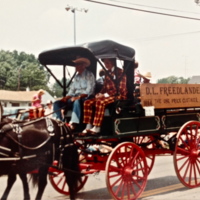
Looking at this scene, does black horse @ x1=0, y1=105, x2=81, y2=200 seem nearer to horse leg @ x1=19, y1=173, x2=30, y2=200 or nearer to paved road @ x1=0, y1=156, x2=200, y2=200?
horse leg @ x1=19, y1=173, x2=30, y2=200

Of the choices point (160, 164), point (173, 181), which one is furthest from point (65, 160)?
point (160, 164)

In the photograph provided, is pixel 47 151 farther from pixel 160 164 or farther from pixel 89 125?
pixel 160 164

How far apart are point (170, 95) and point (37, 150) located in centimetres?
312

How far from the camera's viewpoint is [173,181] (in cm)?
935

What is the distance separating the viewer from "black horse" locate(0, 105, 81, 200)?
6.19 meters

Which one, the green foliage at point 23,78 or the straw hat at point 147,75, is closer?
the straw hat at point 147,75

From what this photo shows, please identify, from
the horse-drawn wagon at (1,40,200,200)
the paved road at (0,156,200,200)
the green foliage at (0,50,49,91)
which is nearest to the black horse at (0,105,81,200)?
the horse-drawn wagon at (1,40,200,200)

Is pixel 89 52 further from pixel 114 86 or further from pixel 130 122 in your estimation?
pixel 130 122

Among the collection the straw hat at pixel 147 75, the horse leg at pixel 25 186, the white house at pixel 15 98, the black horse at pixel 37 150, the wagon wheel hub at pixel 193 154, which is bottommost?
the horse leg at pixel 25 186

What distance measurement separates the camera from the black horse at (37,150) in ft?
20.3

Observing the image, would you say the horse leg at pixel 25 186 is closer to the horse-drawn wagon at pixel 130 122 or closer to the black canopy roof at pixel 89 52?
the horse-drawn wagon at pixel 130 122

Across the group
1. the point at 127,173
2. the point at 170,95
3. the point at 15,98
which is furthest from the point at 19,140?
the point at 15,98

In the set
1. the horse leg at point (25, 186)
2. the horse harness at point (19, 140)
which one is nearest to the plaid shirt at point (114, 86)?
the horse harness at point (19, 140)

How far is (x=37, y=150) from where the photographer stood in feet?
21.5
